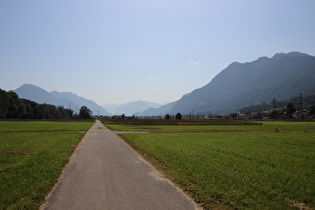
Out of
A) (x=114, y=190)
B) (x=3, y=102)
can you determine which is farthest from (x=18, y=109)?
(x=114, y=190)

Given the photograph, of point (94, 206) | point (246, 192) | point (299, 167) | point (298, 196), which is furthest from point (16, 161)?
point (299, 167)

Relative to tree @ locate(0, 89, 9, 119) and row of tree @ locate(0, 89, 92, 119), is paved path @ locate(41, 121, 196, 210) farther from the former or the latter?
row of tree @ locate(0, 89, 92, 119)

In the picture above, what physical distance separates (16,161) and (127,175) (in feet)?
28.8

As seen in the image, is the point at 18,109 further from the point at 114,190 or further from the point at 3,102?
the point at 114,190

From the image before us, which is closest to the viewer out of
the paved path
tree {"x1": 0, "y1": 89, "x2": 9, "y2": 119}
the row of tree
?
the paved path

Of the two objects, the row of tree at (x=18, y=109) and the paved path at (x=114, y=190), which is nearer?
the paved path at (x=114, y=190)

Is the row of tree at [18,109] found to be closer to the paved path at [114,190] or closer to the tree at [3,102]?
the tree at [3,102]

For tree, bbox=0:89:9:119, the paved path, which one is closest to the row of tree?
tree, bbox=0:89:9:119

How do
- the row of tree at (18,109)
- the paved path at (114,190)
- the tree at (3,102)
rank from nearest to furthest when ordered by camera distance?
the paved path at (114,190) < the tree at (3,102) < the row of tree at (18,109)

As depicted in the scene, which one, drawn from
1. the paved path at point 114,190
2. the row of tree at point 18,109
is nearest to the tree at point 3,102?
the row of tree at point 18,109

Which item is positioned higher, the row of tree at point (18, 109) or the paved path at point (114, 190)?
the row of tree at point (18, 109)

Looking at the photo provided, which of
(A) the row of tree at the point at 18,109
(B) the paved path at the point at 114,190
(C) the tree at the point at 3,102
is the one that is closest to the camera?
(B) the paved path at the point at 114,190

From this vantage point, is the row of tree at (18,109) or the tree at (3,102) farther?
the row of tree at (18,109)

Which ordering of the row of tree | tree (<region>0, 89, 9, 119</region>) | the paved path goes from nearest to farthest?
the paved path
tree (<region>0, 89, 9, 119</region>)
the row of tree
